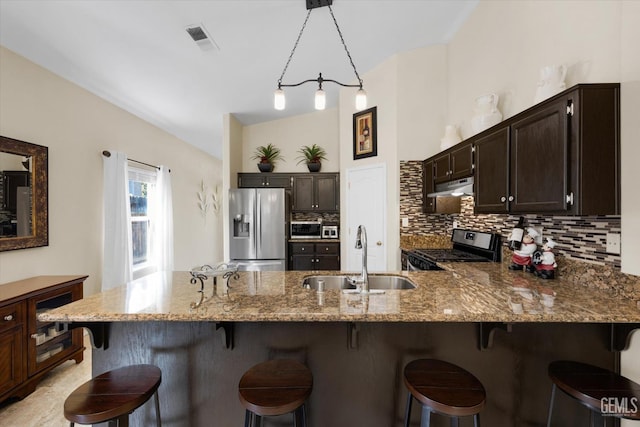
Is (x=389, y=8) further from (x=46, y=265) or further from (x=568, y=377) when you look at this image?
(x=46, y=265)

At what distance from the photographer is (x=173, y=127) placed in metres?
4.84

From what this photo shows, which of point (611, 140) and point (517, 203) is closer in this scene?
point (611, 140)

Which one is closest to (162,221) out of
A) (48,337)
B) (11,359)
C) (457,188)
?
(48,337)

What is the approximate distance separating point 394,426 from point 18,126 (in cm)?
378

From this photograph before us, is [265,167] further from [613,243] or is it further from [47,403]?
[613,243]

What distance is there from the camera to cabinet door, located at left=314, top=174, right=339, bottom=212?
489 centimetres

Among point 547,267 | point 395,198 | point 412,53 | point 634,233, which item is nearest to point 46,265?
point 395,198

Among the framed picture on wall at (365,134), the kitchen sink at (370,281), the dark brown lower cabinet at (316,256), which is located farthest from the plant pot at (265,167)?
the kitchen sink at (370,281)

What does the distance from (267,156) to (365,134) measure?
72.6 inches

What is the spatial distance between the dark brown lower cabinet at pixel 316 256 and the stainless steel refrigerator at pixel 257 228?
0.32 metres

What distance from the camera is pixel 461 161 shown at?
2.69m

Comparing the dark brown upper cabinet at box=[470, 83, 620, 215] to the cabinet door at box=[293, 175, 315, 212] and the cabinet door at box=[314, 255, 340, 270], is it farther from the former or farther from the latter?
the cabinet door at box=[293, 175, 315, 212]

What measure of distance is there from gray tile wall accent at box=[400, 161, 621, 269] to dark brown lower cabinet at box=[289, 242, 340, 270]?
4.36 feet

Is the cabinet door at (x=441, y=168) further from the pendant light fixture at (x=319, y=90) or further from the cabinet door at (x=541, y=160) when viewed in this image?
the pendant light fixture at (x=319, y=90)
